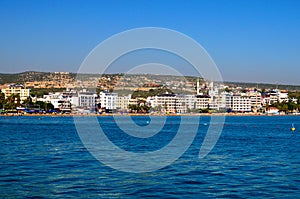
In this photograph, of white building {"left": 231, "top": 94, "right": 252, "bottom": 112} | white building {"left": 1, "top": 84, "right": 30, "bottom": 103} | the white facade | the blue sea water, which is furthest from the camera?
white building {"left": 231, "top": 94, "right": 252, "bottom": 112}

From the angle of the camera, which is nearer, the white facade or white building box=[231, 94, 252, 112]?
the white facade

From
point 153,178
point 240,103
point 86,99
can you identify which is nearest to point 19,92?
point 86,99

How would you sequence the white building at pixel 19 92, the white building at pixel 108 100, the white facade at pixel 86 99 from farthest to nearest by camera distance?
the white building at pixel 19 92
the white facade at pixel 86 99
the white building at pixel 108 100

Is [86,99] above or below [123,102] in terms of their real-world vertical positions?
above

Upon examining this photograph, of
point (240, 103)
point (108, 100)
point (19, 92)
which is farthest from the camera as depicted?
point (240, 103)

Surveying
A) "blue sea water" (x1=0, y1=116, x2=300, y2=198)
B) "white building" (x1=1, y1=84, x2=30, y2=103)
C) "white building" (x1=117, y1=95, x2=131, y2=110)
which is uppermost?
"white building" (x1=1, y1=84, x2=30, y2=103)

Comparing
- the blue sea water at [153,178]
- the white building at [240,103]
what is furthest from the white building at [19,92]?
the blue sea water at [153,178]

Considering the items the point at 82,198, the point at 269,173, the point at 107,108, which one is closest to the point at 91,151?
the point at 269,173

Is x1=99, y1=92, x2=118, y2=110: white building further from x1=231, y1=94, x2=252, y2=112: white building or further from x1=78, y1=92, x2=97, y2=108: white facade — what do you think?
x1=231, y1=94, x2=252, y2=112: white building

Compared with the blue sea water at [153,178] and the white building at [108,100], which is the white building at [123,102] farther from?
the blue sea water at [153,178]

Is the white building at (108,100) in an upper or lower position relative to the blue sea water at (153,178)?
upper

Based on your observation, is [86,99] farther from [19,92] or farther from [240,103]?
[240,103]

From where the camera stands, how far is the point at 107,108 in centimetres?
14775

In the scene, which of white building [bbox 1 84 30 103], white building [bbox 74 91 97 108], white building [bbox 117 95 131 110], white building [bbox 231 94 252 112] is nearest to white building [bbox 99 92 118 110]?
white building [bbox 117 95 131 110]
